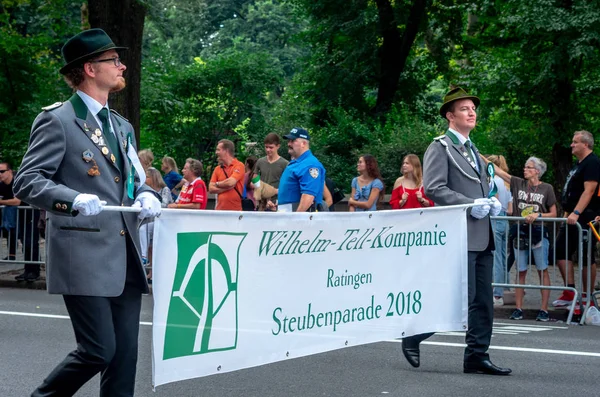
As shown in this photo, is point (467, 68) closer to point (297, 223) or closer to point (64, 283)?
point (297, 223)

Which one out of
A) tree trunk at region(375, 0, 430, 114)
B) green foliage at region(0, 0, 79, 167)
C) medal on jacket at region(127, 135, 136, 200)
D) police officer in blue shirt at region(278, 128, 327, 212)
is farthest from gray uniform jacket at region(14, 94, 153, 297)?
tree trunk at region(375, 0, 430, 114)

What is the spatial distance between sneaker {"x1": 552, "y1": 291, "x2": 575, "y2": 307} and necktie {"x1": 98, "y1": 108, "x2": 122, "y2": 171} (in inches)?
318

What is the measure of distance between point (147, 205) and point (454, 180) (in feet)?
10.2

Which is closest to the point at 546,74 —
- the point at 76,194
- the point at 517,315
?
the point at 517,315

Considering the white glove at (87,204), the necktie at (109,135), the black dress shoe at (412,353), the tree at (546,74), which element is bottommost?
the black dress shoe at (412,353)

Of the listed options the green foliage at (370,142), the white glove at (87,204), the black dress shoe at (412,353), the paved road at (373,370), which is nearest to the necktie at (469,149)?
the black dress shoe at (412,353)

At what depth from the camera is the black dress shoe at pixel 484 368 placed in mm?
7348

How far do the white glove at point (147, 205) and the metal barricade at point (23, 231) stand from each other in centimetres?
964

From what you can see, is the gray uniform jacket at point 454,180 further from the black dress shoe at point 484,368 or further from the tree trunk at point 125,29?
the tree trunk at point 125,29

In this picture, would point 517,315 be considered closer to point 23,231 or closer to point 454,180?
point 454,180

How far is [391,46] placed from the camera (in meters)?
22.9

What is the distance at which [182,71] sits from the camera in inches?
923

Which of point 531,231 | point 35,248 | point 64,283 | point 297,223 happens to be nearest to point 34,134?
point 64,283

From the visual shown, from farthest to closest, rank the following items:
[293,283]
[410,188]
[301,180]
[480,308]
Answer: [410,188]
[301,180]
[480,308]
[293,283]
